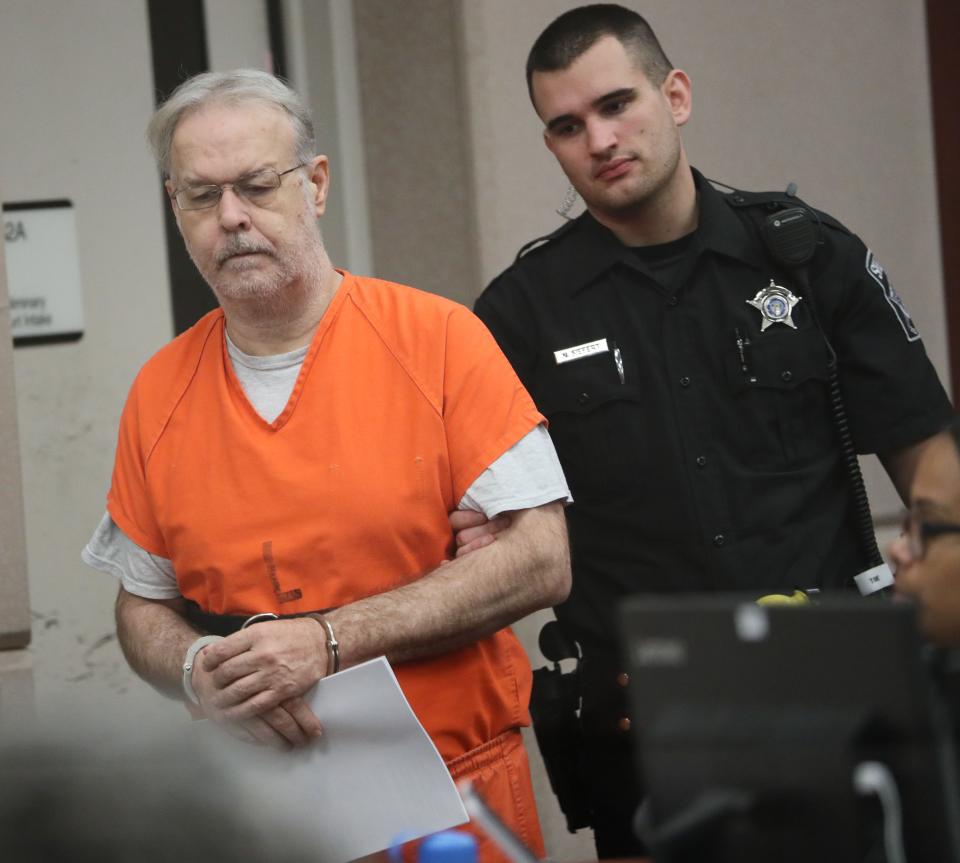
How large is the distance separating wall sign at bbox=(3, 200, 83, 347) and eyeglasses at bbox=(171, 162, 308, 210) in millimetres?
1280

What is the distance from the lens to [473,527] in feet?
7.54

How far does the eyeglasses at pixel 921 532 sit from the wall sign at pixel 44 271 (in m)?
2.51

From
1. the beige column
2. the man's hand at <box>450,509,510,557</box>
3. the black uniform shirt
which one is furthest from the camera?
the beige column

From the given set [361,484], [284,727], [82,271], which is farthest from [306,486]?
[82,271]

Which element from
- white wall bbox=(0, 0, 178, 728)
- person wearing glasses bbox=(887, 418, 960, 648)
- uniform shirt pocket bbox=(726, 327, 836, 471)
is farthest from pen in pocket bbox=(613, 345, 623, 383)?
white wall bbox=(0, 0, 178, 728)

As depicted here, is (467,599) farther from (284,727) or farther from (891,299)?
(891,299)

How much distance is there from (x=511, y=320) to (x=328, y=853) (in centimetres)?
172

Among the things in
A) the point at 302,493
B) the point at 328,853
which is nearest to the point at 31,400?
the point at 302,493

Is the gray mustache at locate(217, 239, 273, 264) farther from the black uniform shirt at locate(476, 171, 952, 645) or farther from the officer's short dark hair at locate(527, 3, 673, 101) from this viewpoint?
the officer's short dark hair at locate(527, 3, 673, 101)

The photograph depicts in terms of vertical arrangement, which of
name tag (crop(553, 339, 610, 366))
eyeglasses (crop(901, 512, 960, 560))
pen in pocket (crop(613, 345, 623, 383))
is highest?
name tag (crop(553, 339, 610, 366))

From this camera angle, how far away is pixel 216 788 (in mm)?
972

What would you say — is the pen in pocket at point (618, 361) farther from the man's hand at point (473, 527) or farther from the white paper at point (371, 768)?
the white paper at point (371, 768)

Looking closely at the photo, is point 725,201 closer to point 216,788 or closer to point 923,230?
point 923,230

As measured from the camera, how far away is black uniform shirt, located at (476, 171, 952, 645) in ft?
8.50
